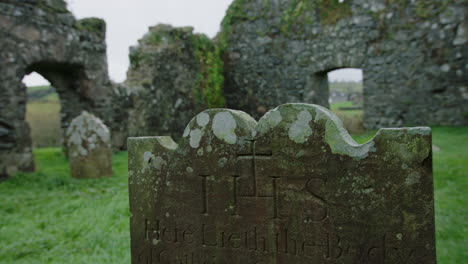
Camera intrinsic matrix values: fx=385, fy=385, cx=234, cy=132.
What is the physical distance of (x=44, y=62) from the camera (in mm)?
7320

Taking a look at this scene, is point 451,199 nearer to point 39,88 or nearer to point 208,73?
point 208,73

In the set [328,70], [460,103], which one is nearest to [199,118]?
[460,103]

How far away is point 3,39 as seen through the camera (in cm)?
638

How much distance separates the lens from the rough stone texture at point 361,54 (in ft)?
29.0

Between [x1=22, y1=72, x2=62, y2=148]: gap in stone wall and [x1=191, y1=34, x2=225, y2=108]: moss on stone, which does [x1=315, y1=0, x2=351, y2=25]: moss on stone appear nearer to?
[x1=191, y1=34, x2=225, y2=108]: moss on stone

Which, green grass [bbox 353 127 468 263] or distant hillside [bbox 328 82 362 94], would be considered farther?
distant hillside [bbox 328 82 362 94]

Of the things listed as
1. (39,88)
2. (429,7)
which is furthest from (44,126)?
(39,88)

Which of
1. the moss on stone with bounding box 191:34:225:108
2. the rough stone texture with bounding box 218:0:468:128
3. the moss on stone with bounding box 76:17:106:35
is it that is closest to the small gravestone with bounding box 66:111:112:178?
the moss on stone with bounding box 76:17:106:35

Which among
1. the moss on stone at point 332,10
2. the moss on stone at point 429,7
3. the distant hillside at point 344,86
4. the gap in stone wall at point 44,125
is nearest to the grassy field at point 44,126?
the gap in stone wall at point 44,125

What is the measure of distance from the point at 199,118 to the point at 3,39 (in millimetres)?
5733

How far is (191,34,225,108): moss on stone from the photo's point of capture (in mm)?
11422

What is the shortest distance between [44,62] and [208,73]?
5.22m

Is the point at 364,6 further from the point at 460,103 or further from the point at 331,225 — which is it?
the point at 331,225

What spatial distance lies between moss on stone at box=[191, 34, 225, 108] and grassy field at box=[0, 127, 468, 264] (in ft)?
17.3
